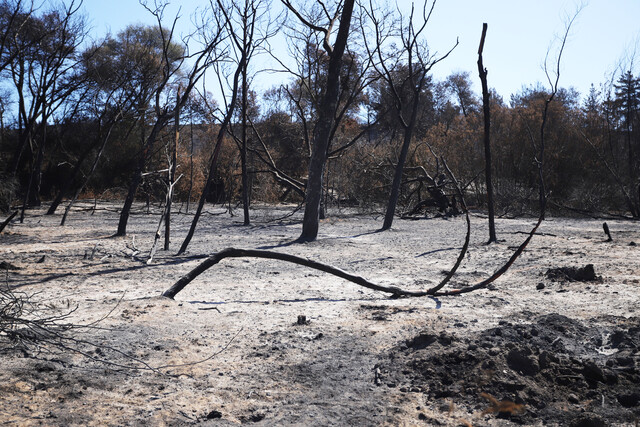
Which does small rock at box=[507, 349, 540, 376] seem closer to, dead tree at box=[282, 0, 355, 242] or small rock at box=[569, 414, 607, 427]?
small rock at box=[569, 414, 607, 427]

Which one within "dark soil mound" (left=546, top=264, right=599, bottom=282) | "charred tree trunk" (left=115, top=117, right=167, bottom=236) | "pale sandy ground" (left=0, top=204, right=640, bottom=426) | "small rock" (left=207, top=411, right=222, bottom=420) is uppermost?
"charred tree trunk" (left=115, top=117, right=167, bottom=236)

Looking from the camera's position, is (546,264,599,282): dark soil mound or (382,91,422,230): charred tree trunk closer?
(546,264,599,282): dark soil mound

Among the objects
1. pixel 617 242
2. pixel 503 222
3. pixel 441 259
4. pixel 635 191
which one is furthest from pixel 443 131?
pixel 441 259

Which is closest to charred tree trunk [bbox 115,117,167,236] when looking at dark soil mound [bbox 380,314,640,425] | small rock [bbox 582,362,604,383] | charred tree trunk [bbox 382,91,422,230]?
charred tree trunk [bbox 382,91,422,230]

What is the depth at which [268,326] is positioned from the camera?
461cm

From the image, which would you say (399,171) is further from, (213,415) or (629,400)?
(213,415)

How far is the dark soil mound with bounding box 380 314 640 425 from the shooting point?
9.75ft

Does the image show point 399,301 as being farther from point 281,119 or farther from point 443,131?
point 281,119

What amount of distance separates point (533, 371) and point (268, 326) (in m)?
2.13

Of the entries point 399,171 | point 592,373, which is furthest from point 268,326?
point 399,171

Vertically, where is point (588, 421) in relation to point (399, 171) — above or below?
below

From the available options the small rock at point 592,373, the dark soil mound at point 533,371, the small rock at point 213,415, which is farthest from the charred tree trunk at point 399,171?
the small rock at point 213,415

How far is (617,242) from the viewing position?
10.1 metres

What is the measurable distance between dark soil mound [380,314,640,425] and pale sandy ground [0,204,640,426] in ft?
0.16
